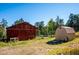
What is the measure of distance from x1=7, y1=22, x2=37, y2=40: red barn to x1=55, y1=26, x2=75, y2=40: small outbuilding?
20 centimetres

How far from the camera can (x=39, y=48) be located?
4312 millimetres

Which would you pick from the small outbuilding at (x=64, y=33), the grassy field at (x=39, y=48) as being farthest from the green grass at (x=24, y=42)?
the small outbuilding at (x=64, y=33)

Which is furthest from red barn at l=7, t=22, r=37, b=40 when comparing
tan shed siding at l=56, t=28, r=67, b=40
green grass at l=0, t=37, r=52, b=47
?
tan shed siding at l=56, t=28, r=67, b=40

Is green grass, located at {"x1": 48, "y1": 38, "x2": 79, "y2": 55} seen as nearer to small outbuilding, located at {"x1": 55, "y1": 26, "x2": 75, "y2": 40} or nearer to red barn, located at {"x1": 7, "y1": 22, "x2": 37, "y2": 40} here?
small outbuilding, located at {"x1": 55, "y1": 26, "x2": 75, "y2": 40}

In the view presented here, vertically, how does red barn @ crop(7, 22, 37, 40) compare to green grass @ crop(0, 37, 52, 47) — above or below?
above

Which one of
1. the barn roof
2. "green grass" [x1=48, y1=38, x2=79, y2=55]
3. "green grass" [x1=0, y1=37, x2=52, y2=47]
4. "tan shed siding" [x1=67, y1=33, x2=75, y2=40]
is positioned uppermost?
the barn roof

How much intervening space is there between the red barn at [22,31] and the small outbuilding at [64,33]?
199 millimetres

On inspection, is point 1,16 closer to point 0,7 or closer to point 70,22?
point 0,7

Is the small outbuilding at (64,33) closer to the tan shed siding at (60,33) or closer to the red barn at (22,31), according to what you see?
the tan shed siding at (60,33)

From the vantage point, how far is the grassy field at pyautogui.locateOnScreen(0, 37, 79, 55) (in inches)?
168

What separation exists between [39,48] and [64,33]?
0.25m

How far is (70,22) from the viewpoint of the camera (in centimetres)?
429

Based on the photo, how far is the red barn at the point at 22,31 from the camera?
4309 millimetres
